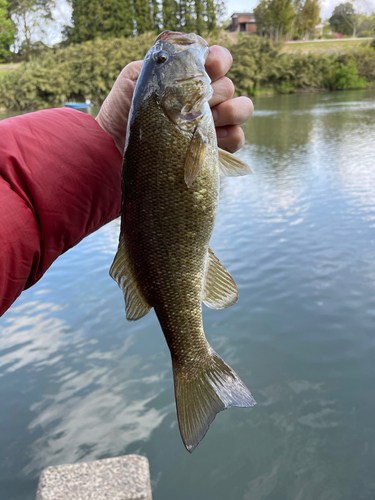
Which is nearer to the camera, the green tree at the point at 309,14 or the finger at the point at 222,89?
the finger at the point at 222,89

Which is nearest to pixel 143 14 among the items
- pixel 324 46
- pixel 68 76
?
pixel 68 76

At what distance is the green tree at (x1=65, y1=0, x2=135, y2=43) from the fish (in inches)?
2873

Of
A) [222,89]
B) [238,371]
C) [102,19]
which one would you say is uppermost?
[102,19]

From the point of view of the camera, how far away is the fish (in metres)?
1.55

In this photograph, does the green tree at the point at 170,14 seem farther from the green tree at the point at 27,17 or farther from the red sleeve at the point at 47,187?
the red sleeve at the point at 47,187

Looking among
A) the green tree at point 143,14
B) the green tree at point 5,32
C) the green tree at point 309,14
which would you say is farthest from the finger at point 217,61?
the green tree at point 309,14

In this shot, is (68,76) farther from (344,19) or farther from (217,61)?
(344,19)

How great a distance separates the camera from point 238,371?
22.9 ft

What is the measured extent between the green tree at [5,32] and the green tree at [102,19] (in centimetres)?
1003

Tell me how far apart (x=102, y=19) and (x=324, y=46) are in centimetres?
3640

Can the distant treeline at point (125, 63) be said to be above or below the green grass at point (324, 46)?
below

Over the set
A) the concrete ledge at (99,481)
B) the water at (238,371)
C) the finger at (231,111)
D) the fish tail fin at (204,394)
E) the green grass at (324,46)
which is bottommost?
the water at (238,371)

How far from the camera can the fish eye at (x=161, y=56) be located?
160cm

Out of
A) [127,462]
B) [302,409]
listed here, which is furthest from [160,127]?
[302,409]
